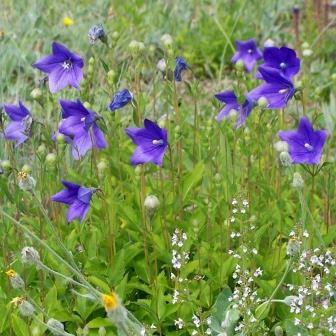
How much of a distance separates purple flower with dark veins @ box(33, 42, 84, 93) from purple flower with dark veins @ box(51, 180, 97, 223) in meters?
0.47

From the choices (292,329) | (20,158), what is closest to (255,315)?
(292,329)

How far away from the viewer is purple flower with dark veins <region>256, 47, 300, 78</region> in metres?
3.03

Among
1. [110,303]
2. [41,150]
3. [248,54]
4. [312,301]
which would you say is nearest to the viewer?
[110,303]

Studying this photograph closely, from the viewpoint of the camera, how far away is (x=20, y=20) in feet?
18.7

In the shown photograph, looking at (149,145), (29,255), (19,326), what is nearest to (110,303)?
(29,255)

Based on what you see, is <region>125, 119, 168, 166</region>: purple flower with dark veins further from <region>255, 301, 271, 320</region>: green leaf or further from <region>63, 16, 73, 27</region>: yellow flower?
<region>63, 16, 73, 27</region>: yellow flower

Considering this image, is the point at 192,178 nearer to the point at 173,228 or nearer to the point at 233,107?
the point at 173,228

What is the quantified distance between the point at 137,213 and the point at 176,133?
0.33 metres

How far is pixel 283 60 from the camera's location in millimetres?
3064

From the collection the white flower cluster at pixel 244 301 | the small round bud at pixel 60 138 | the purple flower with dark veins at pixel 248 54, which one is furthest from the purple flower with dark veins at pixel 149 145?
the purple flower with dark veins at pixel 248 54

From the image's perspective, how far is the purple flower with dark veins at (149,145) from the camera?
9.25ft

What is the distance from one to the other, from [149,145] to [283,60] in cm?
58

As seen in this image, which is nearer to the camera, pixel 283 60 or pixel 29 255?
pixel 29 255

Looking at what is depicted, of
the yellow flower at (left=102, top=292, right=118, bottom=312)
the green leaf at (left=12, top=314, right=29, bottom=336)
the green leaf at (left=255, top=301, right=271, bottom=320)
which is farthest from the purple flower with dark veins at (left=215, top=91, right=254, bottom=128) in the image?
the yellow flower at (left=102, top=292, right=118, bottom=312)
